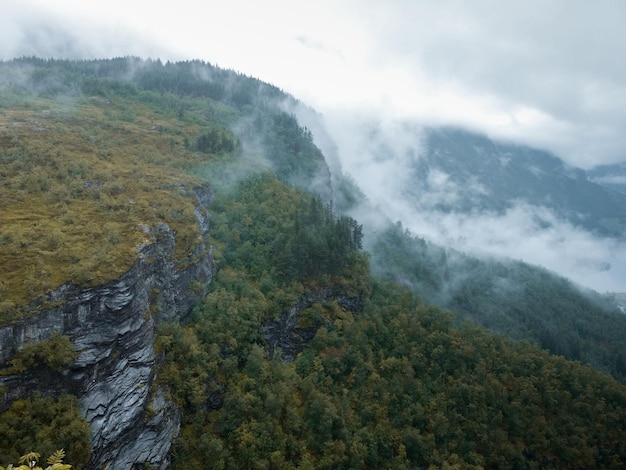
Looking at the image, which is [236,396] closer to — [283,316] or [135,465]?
[135,465]

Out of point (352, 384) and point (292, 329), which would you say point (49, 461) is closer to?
point (352, 384)

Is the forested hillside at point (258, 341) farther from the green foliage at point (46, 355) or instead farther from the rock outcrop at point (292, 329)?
the rock outcrop at point (292, 329)

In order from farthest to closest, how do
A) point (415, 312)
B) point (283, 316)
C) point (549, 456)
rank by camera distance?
point (415, 312) → point (283, 316) → point (549, 456)

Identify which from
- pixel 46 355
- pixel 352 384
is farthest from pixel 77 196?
pixel 352 384

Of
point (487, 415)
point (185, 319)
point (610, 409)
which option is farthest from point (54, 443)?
point (610, 409)

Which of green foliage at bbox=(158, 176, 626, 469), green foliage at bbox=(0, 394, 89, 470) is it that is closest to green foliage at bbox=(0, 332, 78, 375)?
green foliage at bbox=(0, 394, 89, 470)

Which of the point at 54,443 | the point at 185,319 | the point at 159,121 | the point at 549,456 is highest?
the point at 159,121

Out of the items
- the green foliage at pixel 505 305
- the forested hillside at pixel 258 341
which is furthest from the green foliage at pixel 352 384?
the green foliage at pixel 505 305
